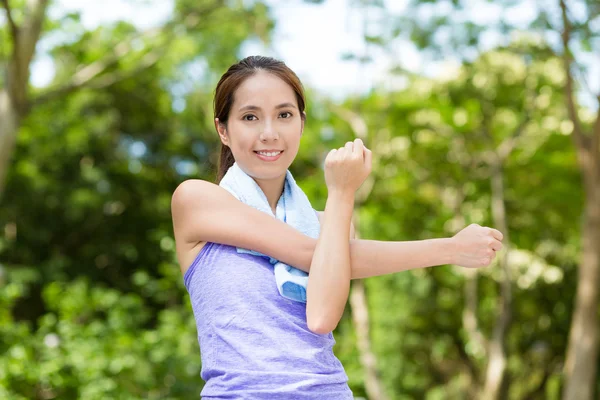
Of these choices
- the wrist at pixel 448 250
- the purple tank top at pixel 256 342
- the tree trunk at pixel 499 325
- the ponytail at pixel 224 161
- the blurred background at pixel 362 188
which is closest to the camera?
the purple tank top at pixel 256 342

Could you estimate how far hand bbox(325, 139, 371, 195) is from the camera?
1311 mm

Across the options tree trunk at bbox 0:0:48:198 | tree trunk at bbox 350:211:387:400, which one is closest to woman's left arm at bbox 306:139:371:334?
tree trunk at bbox 0:0:48:198

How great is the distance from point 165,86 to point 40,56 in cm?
476

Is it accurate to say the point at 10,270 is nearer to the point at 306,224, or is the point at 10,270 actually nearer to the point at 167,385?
the point at 167,385

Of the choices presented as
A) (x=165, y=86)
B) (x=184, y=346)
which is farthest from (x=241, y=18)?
(x=165, y=86)

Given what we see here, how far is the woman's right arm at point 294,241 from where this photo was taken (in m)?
1.31

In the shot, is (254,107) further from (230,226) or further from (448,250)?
(448,250)

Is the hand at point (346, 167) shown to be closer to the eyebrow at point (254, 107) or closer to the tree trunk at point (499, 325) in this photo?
the eyebrow at point (254, 107)

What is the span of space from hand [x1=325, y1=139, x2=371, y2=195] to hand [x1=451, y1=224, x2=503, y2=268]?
0.19 meters

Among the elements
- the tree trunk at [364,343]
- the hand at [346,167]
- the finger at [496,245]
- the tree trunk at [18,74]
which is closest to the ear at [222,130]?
the hand at [346,167]

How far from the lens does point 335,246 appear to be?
128 cm

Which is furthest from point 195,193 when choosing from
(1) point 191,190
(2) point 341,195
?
(2) point 341,195

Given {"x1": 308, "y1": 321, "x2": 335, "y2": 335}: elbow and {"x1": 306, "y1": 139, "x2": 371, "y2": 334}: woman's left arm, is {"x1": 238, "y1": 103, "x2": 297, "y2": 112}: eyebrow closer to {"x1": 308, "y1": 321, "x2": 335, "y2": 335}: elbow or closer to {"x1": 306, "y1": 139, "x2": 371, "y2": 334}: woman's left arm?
{"x1": 306, "y1": 139, "x2": 371, "y2": 334}: woman's left arm

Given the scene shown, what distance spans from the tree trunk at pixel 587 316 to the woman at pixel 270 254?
8.70 m
